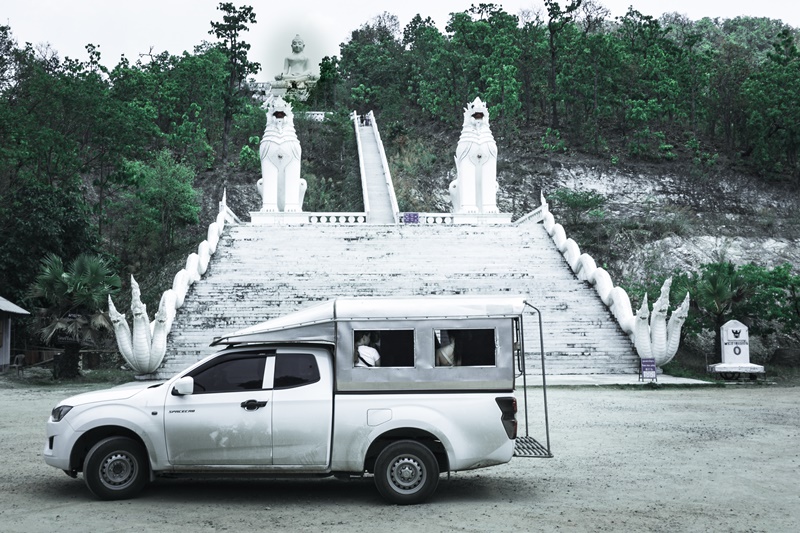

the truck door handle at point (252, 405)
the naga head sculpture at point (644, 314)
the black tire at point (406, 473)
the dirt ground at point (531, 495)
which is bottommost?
the dirt ground at point (531, 495)

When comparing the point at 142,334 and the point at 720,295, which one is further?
the point at 720,295

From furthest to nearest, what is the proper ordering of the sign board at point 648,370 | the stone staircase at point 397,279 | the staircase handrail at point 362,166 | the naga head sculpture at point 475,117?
the staircase handrail at point 362,166 → the naga head sculpture at point 475,117 → the stone staircase at point 397,279 → the sign board at point 648,370

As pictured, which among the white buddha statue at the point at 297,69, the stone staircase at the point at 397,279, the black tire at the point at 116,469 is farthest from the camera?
the white buddha statue at the point at 297,69

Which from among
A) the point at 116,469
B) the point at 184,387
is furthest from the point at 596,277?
the point at 116,469

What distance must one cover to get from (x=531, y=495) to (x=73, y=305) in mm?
14803

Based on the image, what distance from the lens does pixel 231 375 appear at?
8094mm

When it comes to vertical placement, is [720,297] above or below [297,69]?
below

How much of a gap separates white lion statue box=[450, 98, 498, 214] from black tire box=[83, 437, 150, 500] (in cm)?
2715

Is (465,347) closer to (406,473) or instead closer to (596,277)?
(406,473)

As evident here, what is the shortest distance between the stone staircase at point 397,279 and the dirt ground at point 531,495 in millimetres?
8748

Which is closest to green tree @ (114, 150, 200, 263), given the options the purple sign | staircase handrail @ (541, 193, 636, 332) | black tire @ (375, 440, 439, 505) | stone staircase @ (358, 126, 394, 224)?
stone staircase @ (358, 126, 394, 224)

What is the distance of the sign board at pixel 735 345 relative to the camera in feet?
65.7

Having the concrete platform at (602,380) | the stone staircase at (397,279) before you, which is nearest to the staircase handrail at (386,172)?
the stone staircase at (397,279)

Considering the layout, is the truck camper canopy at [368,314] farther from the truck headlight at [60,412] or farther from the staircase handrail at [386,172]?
the staircase handrail at [386,172]
